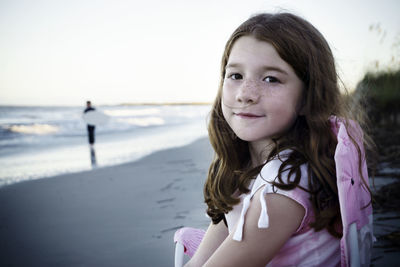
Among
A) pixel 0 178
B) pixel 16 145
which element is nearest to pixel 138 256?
pixel 0 178

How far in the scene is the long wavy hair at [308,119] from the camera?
1139mm

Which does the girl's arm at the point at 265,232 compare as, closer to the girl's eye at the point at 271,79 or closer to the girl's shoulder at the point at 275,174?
the girl's shoulder at the point at 275,174

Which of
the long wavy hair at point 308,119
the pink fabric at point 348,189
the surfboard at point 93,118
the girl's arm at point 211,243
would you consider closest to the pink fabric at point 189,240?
the girl's arm at point 211,243

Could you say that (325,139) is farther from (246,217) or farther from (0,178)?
(0,178)

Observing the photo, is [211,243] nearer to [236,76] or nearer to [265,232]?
[265,232]

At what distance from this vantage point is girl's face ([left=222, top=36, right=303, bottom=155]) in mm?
1278

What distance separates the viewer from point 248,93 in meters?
1.30

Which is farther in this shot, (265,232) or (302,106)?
(302,106)

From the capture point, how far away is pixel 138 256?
266 cm

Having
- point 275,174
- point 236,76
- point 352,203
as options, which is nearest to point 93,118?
point 236,76

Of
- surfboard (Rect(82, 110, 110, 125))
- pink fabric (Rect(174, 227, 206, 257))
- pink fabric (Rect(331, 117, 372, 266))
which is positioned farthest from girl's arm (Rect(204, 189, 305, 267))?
surfboard (Rect(82, 110, 110, 125))

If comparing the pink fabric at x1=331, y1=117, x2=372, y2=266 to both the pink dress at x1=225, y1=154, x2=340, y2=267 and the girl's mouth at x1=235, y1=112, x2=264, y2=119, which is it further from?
the girl's mouth at x1=235, y1=112, x2=264, y2=119

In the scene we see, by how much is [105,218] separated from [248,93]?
287 cm

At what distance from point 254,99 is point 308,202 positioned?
18.2 inches
